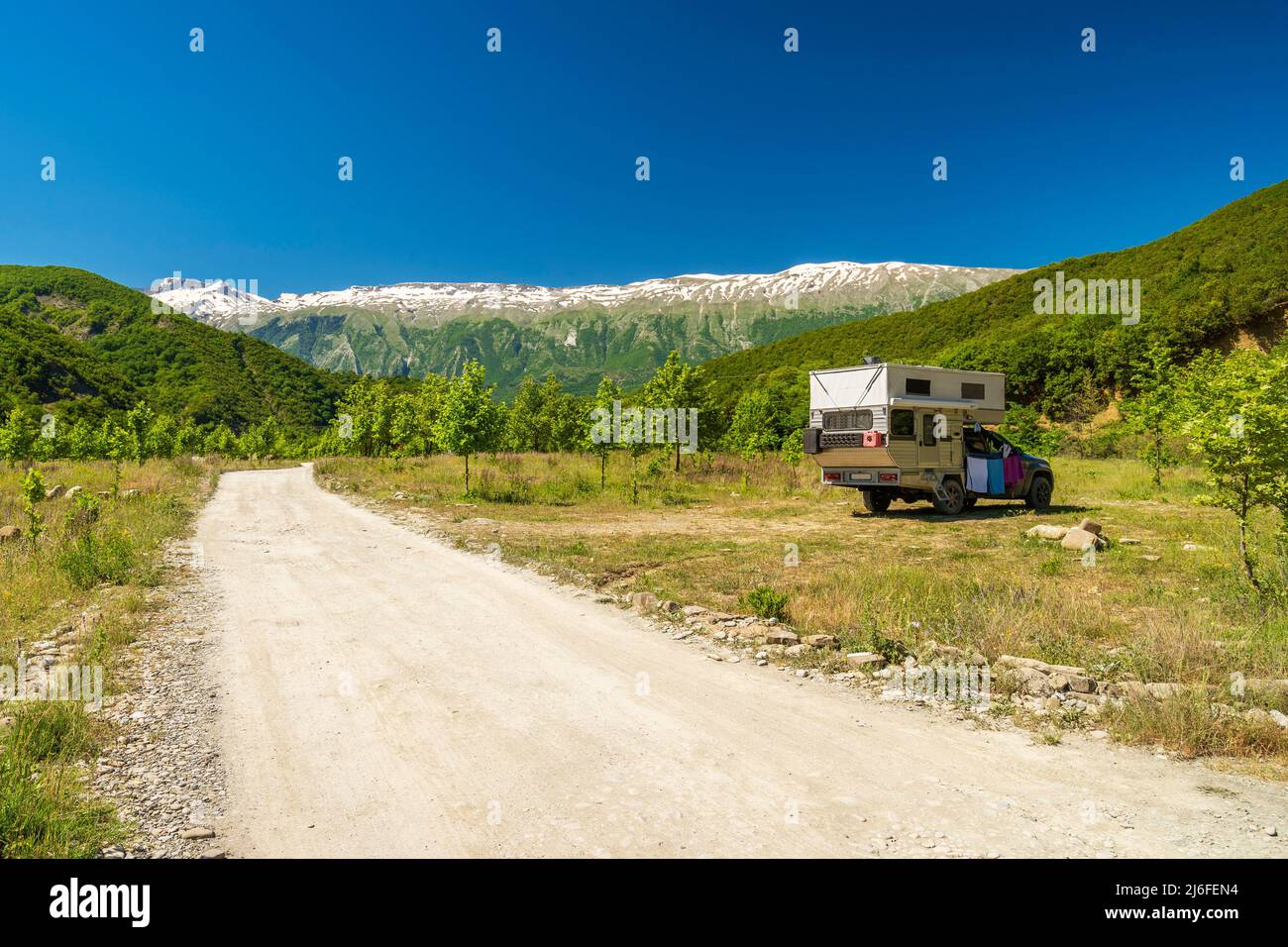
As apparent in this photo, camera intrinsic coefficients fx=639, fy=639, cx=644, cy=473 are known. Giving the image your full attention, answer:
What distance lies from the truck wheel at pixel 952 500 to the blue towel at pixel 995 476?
0.90m

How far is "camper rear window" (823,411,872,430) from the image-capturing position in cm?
1658

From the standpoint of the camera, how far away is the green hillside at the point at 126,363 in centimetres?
6681

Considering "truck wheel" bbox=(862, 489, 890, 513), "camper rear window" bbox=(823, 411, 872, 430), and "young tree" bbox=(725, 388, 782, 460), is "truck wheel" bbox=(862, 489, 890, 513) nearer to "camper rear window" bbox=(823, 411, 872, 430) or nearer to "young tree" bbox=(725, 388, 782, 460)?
"camper rear window" bbox=(823, 411, 872, 430)

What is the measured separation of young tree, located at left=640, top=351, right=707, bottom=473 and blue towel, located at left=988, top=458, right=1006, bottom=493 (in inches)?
589

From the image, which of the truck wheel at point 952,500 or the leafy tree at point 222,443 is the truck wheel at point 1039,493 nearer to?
the truck wheel at point 952,500

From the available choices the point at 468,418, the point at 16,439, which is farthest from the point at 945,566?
the point at 16,439

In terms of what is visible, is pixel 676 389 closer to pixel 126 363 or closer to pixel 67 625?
pixel 67 625

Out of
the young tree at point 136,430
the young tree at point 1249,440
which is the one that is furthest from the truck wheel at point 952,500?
the young tree at point 136,430

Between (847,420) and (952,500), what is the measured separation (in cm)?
404

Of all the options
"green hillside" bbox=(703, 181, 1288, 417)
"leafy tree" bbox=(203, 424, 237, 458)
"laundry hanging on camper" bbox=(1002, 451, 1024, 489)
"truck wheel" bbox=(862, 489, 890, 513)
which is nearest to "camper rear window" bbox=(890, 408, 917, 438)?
"truck wheel" bbox=(862, 489, 890, 513)

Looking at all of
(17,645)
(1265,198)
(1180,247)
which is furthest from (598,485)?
(1265,198)

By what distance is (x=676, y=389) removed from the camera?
103 ft
